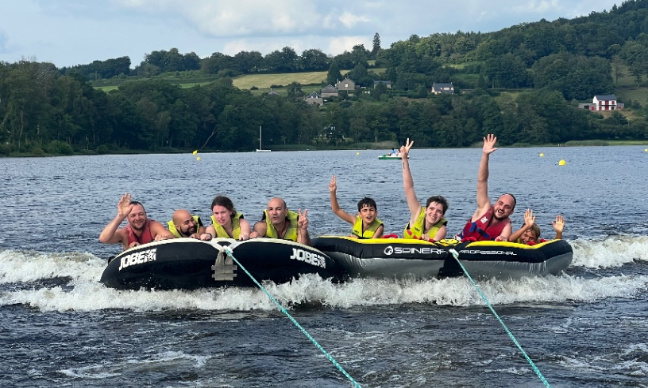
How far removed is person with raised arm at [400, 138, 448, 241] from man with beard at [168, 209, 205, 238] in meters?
2.93

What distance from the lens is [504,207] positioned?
12758mm

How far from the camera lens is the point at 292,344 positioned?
9.98 m

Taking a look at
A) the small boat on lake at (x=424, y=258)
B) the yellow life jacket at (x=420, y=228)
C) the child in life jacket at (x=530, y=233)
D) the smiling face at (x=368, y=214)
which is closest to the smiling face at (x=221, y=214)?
the small boat on lake at (x=424, y=258)

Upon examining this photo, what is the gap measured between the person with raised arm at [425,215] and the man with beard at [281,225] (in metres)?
1.61

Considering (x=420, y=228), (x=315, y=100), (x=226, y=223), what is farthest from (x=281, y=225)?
(x=315, y=100)

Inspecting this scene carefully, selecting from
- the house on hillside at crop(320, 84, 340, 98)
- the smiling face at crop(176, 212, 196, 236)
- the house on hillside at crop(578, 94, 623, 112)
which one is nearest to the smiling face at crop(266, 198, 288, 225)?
the smiling face at crop(176, 212, 196, 236)

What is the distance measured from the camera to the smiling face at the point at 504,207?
12672 mm

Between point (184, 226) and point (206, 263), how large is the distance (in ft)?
2.77

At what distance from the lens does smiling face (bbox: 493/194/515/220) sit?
12672mm

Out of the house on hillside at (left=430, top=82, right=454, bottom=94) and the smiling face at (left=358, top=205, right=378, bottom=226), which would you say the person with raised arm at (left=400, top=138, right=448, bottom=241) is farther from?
the house on hillside at (left=430, top=82, right=454, bottom=94)

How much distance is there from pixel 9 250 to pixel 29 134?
266 ft

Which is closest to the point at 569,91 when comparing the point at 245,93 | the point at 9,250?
the point at 245,93

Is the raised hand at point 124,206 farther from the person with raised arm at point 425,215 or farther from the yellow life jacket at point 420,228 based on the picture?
the yellow life jacket at point 420,228

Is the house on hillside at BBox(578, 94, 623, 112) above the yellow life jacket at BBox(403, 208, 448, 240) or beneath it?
above
